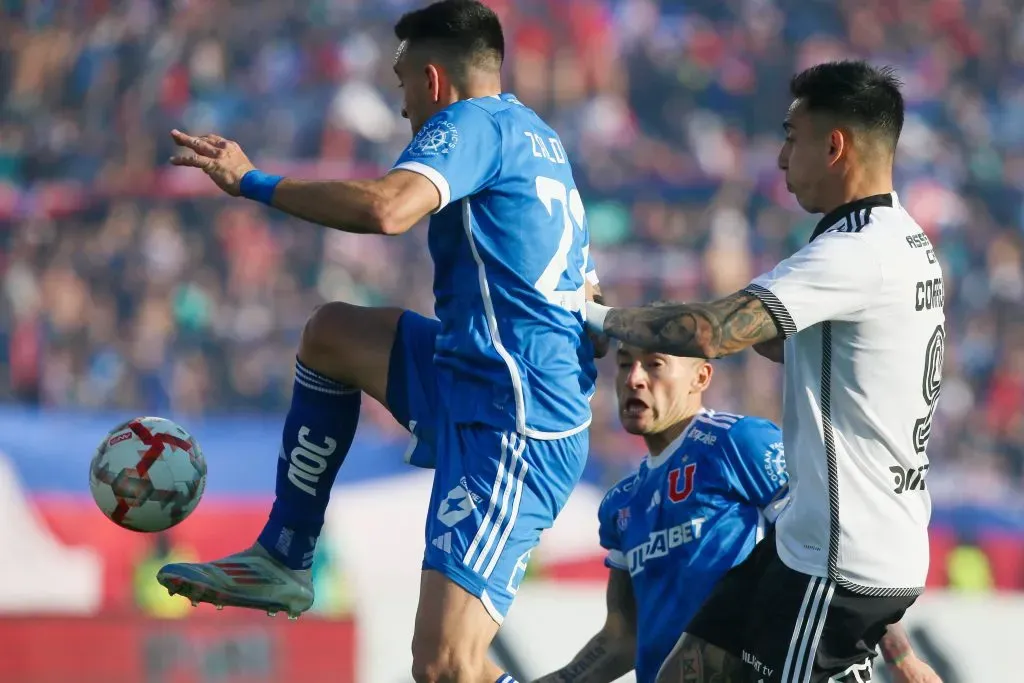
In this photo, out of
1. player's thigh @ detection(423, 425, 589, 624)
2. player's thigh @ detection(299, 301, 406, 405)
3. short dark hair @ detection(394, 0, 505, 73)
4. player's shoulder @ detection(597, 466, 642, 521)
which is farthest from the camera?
player's shoulder @ detection(597, 466, 642, 521)

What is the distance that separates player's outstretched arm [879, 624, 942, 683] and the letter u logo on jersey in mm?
864

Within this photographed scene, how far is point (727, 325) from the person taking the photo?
3869 mm

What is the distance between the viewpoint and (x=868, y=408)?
397cm

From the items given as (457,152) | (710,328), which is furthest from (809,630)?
(457,152)

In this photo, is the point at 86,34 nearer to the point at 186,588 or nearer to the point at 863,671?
the point at 186,588

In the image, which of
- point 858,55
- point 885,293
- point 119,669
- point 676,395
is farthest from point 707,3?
point 885,293

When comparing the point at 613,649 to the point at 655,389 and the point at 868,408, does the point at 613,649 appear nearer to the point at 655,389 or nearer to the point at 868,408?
the point at 655,389

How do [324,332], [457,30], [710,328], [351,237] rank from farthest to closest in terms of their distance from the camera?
[351,237]
[324,332]
[457,30]
[710,328]

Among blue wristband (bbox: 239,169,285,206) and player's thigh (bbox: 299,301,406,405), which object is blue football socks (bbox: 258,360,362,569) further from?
blue wristband (bbox: 239,169,285,206)

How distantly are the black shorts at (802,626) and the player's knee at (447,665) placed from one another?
0.76 meters

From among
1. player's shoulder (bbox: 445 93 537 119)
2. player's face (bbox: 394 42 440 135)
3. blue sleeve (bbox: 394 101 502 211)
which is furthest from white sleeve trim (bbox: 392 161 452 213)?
player's face (bbox: 394 42 440 135)

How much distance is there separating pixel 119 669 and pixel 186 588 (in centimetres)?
383

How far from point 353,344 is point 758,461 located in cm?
147

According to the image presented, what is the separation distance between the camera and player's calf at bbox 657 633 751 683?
4.21 meters
